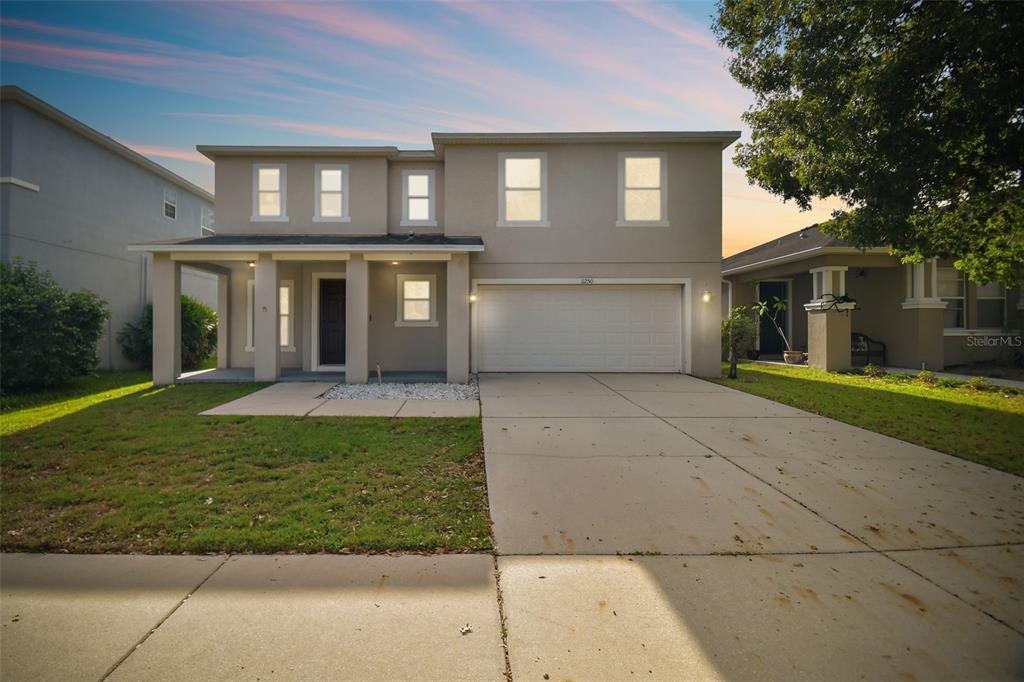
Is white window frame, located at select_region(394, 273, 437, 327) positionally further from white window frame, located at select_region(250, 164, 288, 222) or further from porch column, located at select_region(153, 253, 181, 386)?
porch column, located at select_region(153, 253, 181, 386)

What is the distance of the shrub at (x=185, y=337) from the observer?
554 inches

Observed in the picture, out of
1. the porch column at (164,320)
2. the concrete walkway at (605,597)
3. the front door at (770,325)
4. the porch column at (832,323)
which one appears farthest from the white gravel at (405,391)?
the front door at (770,325)

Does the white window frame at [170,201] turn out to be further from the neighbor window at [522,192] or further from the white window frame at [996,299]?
the white window frame at [996,299]

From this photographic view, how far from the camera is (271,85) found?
34.3 feet

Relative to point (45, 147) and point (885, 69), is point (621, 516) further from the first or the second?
point (45, 147)

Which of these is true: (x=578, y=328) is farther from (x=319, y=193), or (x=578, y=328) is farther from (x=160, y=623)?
(x=160, y=623)

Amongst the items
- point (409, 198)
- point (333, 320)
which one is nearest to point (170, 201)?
point (333, 320)

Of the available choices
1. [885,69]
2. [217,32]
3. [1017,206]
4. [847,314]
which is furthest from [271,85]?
[847,314]

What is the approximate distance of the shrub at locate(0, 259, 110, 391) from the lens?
928cm

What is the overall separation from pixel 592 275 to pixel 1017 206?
7.52 metres

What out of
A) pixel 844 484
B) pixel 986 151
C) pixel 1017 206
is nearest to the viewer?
pixel 844 484

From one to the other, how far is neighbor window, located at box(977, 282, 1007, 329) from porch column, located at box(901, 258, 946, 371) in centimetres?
175

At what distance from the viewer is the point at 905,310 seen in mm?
13883

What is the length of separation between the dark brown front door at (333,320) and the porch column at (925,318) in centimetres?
1624
